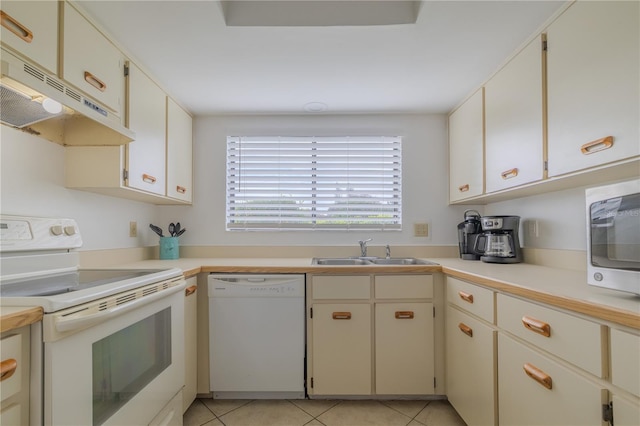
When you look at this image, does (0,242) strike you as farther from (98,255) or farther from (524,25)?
(524,25)

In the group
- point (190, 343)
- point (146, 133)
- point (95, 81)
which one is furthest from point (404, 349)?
point (95, 81)

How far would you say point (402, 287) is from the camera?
5.81 ft

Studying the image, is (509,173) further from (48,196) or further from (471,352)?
(48,196)

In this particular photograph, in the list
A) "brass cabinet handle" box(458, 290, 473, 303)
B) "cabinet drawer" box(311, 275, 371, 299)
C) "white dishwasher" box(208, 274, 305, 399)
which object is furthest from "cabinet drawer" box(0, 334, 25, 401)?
"brass cabinet handle" box(458, 290, 473, 303)

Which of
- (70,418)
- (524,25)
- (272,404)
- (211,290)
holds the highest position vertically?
(524,25)

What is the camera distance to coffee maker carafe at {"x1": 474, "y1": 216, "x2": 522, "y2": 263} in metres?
1.75

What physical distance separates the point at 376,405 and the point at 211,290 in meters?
1.27

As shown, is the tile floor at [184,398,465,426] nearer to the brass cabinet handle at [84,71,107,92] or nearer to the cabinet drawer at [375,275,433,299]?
the cabinet drawer at [375,275,433,299]

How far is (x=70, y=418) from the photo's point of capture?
2.68ft

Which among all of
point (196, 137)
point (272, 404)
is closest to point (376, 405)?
point (272, 404)

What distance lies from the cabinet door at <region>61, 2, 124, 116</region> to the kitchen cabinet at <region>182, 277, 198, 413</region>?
3.49ft

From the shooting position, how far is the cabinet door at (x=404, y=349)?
175 cm

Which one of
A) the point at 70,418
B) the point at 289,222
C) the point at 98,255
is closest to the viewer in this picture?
the point at 70,418

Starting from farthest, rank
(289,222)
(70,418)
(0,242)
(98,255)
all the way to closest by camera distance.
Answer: (289,222) < (98,255) < (0,242) < (70,418)
